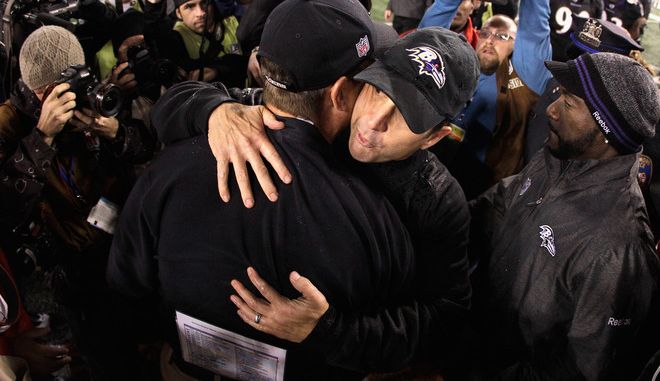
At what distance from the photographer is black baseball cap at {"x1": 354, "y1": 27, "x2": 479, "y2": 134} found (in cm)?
115

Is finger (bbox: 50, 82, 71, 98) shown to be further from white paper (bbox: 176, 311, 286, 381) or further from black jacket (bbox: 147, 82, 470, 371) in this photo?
white paper (bbox: 176, 311, 286, 381)

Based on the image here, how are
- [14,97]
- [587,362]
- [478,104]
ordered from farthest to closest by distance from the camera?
[478,104], [14,97], [587,362]

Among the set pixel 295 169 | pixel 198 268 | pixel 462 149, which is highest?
pixel 295 169

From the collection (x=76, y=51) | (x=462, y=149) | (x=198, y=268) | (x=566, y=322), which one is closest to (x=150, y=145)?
(x=76, y=51)

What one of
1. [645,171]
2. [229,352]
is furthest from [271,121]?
[645,171]

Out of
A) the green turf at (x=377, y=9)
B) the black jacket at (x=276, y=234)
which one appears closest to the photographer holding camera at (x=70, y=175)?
the black jacket at (x=276, y=234)

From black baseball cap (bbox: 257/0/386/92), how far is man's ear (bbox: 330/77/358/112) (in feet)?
0.07

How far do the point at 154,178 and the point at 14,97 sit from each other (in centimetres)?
118

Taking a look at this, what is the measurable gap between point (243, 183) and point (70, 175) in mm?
1305

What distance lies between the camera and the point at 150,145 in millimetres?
2285

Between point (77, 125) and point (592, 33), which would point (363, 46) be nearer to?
point (77, 125)

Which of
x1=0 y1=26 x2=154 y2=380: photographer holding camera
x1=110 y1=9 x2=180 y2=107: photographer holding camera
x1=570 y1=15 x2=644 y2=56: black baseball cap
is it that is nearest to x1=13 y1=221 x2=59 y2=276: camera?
x1=0 y1=26 x2=154 y2=380: photographer holding camera

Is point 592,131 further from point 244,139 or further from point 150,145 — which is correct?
point 150,145

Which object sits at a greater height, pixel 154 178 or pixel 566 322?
pixel 154 178
